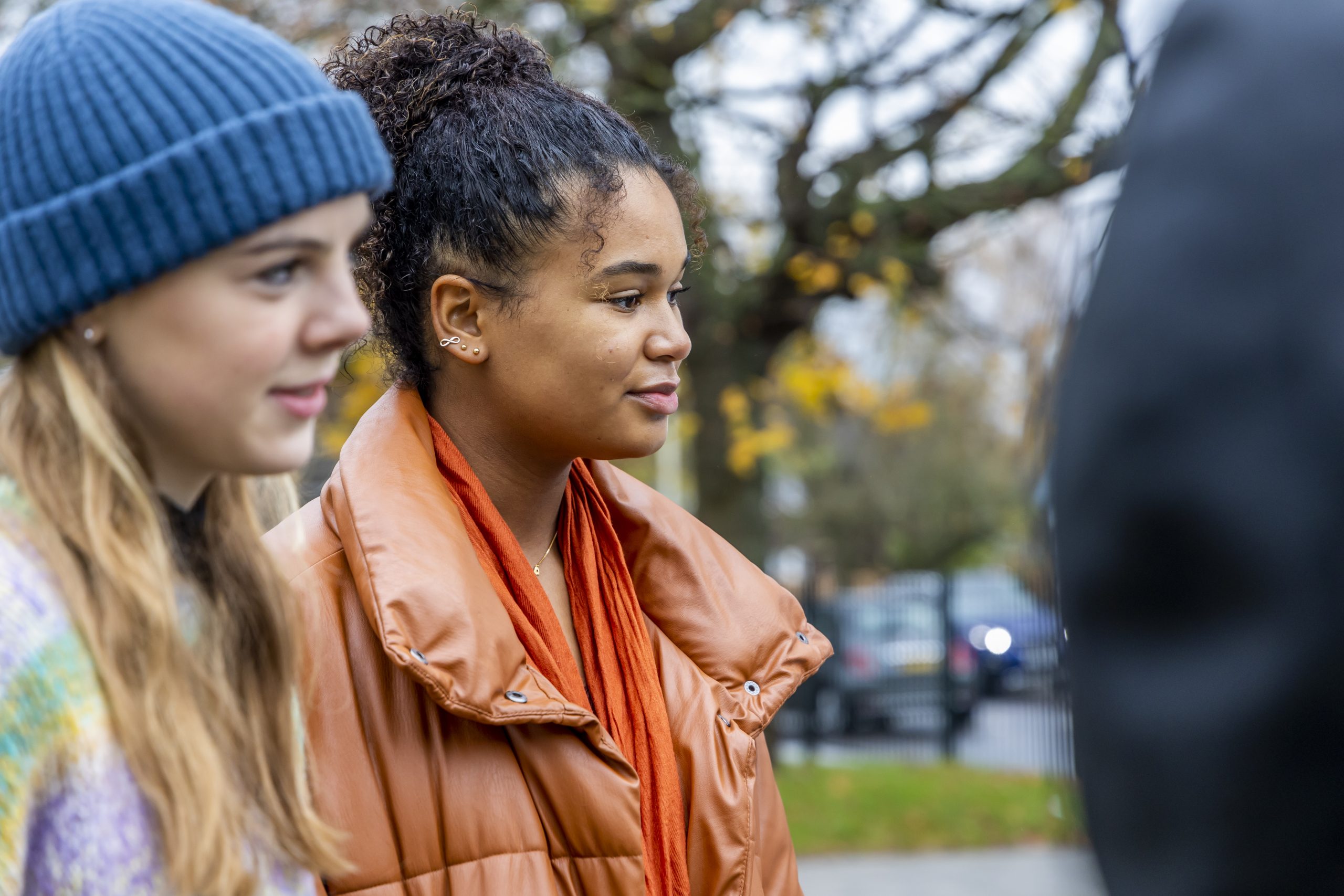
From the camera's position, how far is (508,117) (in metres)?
1.94

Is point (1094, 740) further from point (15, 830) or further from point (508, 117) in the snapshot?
point (508, 117)

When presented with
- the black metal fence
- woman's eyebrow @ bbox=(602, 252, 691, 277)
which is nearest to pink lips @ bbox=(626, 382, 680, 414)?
woman's eyebrow @ bbox=(602, 252, 691, 277)

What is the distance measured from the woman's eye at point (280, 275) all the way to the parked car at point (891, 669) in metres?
11.1

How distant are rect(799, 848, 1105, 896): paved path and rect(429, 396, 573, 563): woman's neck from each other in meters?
5.35

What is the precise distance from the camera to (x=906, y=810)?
8414 mm

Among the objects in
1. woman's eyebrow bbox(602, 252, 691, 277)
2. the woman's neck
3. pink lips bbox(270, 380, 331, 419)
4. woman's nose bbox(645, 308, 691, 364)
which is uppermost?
woman's eyebrow bbox(602, 252, 691, 277)

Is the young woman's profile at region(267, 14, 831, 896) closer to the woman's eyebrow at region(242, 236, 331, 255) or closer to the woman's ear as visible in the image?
the woman's ear

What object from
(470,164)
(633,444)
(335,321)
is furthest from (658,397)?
(335,321)

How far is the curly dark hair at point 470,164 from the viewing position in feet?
6.19

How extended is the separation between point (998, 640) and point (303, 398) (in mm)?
10881

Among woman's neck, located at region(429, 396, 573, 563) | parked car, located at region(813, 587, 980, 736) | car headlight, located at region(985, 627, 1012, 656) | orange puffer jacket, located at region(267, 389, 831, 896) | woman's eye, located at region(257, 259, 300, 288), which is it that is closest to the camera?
woman's eye, located at region(257, 259, 300, 288)

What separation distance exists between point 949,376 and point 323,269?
2612cm

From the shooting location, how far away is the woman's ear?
1.90 m

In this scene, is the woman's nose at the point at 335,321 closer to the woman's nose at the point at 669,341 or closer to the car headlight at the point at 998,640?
the woman's nose at the point at 669,341
